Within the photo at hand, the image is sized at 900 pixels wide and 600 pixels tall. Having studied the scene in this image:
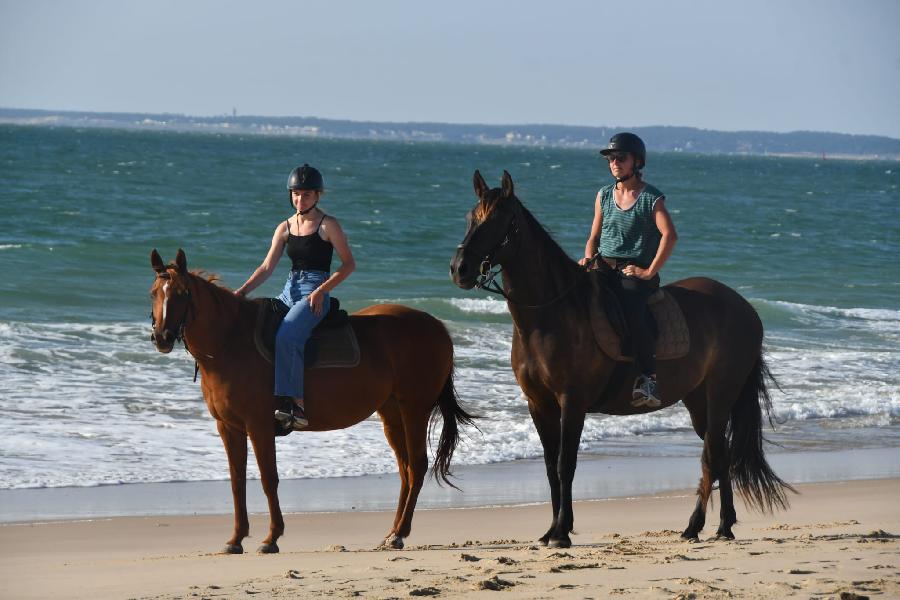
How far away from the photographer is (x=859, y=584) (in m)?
5.80

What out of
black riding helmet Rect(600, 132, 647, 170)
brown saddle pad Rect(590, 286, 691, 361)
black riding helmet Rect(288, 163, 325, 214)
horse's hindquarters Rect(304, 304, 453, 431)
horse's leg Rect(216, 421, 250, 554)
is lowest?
horse's leg Rect(216, 421, 250, 554)

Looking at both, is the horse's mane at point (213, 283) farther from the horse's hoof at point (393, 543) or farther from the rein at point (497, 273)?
the horse's hoof at point (393, 543)

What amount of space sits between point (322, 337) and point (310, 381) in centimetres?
25

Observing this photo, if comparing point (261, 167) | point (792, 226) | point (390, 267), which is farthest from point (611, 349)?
point (261, 167)

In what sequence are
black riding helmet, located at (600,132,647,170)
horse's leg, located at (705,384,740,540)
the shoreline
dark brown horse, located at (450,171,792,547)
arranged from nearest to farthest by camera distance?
dark brown horse, located at (450,171,792,547), black riding helmet, located at (600,132,647,170), horse's leg, located at (705,384,740,540), the shoreline

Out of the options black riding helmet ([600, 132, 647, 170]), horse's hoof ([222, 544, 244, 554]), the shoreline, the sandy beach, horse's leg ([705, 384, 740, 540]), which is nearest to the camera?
the sandy beach

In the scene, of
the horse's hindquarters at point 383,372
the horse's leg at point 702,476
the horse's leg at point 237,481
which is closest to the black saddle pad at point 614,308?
the horse's leg at point 702,476

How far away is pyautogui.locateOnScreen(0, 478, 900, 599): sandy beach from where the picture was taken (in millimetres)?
5785

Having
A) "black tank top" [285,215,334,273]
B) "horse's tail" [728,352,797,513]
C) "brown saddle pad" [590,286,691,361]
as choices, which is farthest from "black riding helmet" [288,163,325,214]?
"horse's tail" [728,352,797,513]

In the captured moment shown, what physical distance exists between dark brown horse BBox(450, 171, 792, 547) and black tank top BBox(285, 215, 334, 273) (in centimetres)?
88

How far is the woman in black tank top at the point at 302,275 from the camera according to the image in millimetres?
7062

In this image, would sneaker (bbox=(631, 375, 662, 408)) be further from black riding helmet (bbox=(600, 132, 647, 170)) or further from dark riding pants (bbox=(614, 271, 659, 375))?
black riding helmet (bbox=(600, 132, 647, 170))

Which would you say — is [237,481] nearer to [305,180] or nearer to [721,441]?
[305,180]

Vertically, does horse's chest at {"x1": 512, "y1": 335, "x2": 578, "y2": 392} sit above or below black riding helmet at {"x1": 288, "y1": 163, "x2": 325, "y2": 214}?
below
